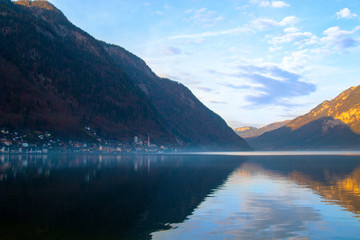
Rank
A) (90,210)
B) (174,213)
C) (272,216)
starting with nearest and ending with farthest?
(272,216) < (174,213) < (90,210)

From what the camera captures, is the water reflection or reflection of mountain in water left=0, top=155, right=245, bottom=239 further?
the water reflection

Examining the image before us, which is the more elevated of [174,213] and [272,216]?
[174,213]

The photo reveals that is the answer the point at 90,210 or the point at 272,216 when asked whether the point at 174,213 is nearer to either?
the point at 90,210

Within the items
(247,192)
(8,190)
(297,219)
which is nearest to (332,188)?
(247,192)

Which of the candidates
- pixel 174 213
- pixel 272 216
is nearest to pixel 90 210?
pixel 174 213

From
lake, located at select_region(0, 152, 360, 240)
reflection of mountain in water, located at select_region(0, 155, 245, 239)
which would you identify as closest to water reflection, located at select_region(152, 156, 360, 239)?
lake, located at select_region(0, 152, 360, 240)

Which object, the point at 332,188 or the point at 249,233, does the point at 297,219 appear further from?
the point at 332,188

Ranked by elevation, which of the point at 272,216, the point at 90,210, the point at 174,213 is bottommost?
the point at 272,216

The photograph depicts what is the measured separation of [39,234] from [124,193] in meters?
21.0

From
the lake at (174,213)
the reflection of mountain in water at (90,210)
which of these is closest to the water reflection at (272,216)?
the lake at (174,213)

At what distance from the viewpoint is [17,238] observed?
2156 cm

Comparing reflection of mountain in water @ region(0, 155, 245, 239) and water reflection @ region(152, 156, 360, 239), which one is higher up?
reflection of mountain in water @ region(0, 155, 245, 239)

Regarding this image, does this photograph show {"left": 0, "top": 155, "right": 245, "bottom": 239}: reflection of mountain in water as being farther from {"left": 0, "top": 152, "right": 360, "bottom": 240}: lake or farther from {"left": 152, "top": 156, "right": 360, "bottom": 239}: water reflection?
{"left": 152, "top": 156, "right": 360, "bottom": 239}: water reflection

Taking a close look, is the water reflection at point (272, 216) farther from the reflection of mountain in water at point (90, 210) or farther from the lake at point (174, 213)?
the reflection of mountain in water at point (90, 210)
